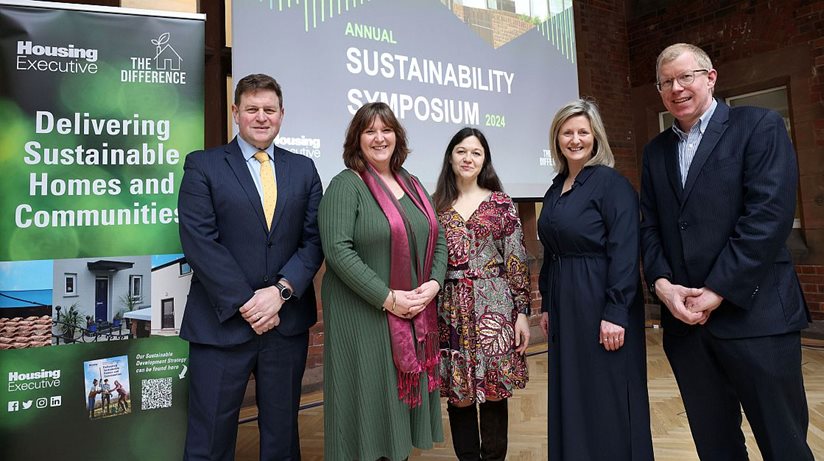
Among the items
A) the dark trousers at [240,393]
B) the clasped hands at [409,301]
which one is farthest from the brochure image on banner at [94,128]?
the clasped hands at [409,301]

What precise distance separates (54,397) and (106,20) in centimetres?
161

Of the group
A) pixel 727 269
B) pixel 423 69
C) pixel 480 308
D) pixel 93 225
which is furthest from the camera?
pixel 423 69

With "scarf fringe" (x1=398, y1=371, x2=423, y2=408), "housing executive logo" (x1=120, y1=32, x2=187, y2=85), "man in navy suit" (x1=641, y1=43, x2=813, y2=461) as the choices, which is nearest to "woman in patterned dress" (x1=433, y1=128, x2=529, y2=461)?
"scarf fringe" (x1=398, y1=371, x2=423, y2=408)

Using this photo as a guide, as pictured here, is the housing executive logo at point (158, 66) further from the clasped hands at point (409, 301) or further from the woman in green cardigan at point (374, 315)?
the clasped hands at point (409, 301)

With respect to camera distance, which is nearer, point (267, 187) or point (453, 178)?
point (267, 187)

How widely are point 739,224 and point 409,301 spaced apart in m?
1.06

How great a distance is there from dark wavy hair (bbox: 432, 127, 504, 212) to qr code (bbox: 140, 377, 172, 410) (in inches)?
56.9

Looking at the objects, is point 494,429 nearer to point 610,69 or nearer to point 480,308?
point 480,308

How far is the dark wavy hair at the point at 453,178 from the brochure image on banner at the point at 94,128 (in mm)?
1126

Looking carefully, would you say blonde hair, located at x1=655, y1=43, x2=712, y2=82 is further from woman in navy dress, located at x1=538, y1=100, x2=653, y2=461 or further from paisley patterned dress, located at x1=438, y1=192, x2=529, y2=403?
paisley patterned dress, located at x1=438, y1=192, x2=529, y2=403

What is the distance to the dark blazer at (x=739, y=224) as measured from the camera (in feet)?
4.83

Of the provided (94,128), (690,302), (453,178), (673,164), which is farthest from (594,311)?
(94,128)

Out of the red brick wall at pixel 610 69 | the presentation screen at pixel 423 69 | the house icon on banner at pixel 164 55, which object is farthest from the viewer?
the red brick wall at pixel 610 69

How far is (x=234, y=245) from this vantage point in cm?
179
